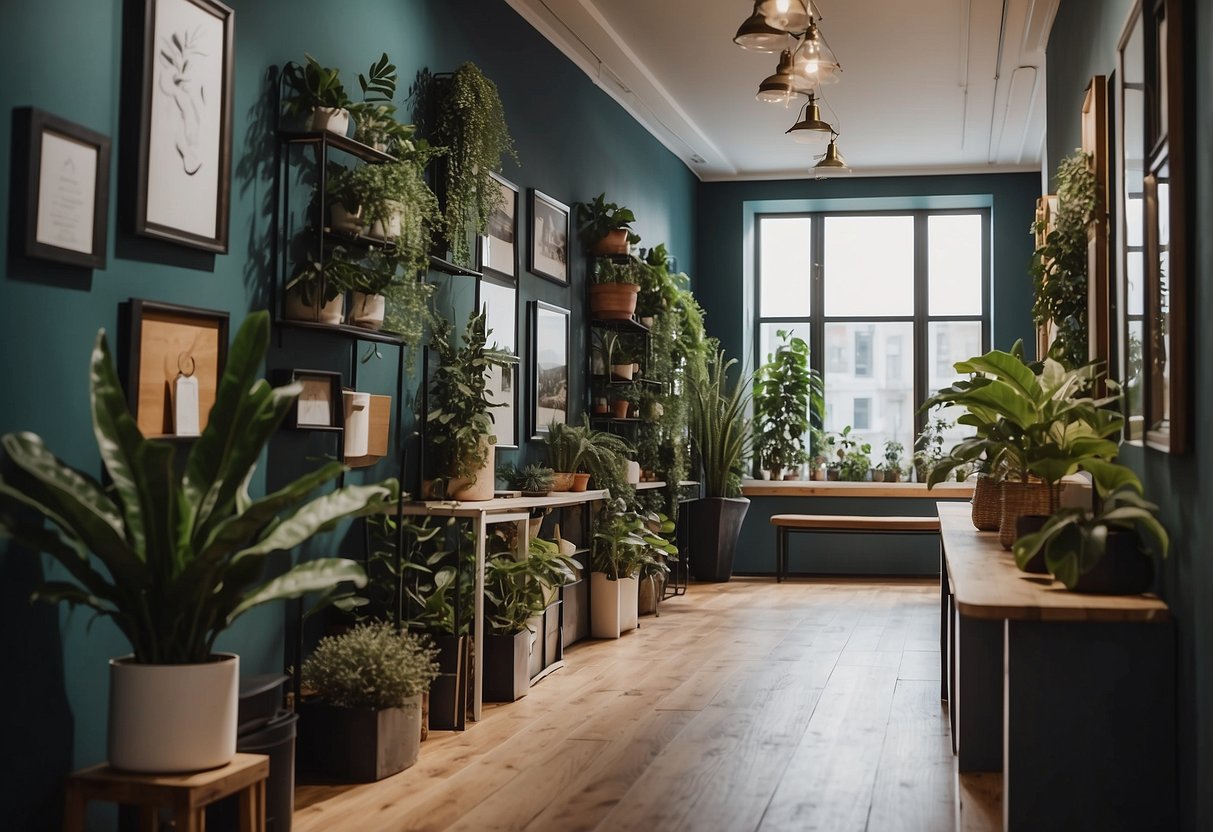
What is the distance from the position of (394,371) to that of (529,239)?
1.68 m

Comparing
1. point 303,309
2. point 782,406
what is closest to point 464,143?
point 303,309

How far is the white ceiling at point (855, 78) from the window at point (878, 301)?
0.70 metres

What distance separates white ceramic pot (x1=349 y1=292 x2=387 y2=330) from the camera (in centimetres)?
409

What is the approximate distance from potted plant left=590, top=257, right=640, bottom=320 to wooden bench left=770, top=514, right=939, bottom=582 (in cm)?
309

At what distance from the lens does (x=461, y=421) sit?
187 inches

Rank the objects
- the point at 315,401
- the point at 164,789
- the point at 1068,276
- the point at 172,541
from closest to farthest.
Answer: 1. the point at 164,789
2. the point at 172,541
3. the point at 315,401
4. the point at 1068,276

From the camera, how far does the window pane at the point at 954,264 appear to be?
10.6m

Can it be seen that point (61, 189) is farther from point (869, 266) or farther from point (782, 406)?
point (869, 266)

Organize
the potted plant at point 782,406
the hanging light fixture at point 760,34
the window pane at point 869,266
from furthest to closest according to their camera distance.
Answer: the window pane at point 869,266
the potted plant at point 782,406
the hanging light fixture at point 760,34

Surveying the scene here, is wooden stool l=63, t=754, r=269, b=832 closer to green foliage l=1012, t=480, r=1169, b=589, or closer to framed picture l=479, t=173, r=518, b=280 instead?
green foliage l=1012, t=480, r=1169, b=589

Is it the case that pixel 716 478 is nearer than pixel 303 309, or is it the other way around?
pixel 303 309

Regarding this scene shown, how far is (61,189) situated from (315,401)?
4.27ft

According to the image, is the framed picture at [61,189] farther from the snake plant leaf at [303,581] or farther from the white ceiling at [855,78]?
the white ceiling at [855,78]

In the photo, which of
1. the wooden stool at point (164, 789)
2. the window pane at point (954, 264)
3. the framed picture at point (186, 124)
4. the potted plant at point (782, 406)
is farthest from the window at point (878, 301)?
the wooden stool at point (164, 789)
